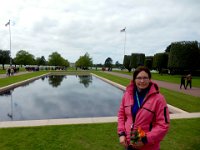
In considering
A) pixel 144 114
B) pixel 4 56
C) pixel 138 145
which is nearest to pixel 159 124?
pixel 144 114

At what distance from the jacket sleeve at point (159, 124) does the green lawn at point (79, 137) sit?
3083mm

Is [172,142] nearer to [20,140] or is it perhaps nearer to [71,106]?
[20,140]

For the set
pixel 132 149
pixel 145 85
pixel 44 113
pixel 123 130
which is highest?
pixel 145 85

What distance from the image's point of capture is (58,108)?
40.2 feet

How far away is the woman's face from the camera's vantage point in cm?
312

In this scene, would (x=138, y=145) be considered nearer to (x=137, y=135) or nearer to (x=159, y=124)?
(x=137, y=135)

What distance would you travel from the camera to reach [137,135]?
2.90m

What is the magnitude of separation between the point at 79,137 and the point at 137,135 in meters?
3.93

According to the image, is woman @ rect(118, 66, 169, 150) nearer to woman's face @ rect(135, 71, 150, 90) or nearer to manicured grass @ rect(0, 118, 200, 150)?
woman's face @ rect(135, 71, 150, 90)

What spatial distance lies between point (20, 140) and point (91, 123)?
251 centimetres

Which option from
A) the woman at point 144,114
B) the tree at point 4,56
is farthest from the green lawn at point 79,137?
the tree at point 4,56

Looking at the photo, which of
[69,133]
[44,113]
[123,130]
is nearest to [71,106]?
[44,113]

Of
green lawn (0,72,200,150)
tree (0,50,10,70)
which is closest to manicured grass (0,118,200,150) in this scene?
green lawn (0,72,200,150)

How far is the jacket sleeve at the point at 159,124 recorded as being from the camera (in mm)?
2898
